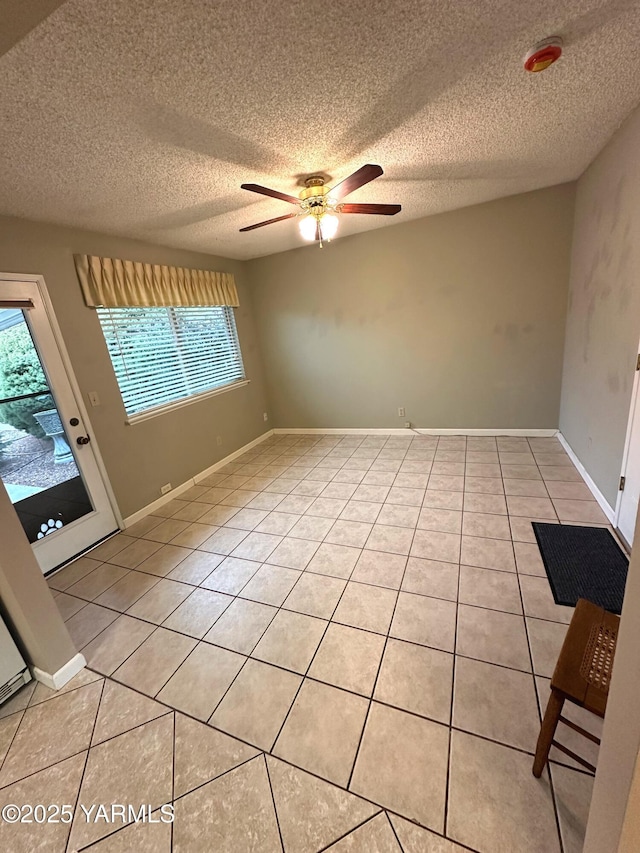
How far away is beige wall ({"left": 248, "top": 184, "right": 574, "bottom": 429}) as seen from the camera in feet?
11.3

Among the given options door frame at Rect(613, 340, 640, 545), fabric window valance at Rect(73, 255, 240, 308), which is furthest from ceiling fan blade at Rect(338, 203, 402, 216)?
fabric window valance at Rect(73, 255, 240, 308)

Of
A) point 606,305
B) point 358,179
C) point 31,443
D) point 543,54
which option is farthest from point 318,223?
point 31,443

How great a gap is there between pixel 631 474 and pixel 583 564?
66cm

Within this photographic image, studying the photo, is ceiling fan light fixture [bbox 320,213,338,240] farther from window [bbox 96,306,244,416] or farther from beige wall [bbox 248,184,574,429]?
window [bbox 96,306,244,416]

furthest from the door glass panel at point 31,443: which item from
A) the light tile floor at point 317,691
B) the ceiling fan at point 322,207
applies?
the ceiling fan at point 322,207

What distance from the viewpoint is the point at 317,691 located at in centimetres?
148

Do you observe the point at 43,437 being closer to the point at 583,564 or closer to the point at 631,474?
the point at 583,564

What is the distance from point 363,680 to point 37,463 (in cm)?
262

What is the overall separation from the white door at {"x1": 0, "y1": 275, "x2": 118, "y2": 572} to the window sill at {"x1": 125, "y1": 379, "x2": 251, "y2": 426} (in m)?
0.45

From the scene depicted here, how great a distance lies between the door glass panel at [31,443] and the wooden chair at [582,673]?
10.3ft

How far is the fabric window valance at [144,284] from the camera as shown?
2746mm

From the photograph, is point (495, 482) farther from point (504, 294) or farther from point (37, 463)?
point (37, 463)

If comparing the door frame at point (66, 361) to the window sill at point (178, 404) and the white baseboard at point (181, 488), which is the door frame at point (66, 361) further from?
the window sill at point (178, 404)

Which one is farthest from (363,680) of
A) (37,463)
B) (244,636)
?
(37,463)
